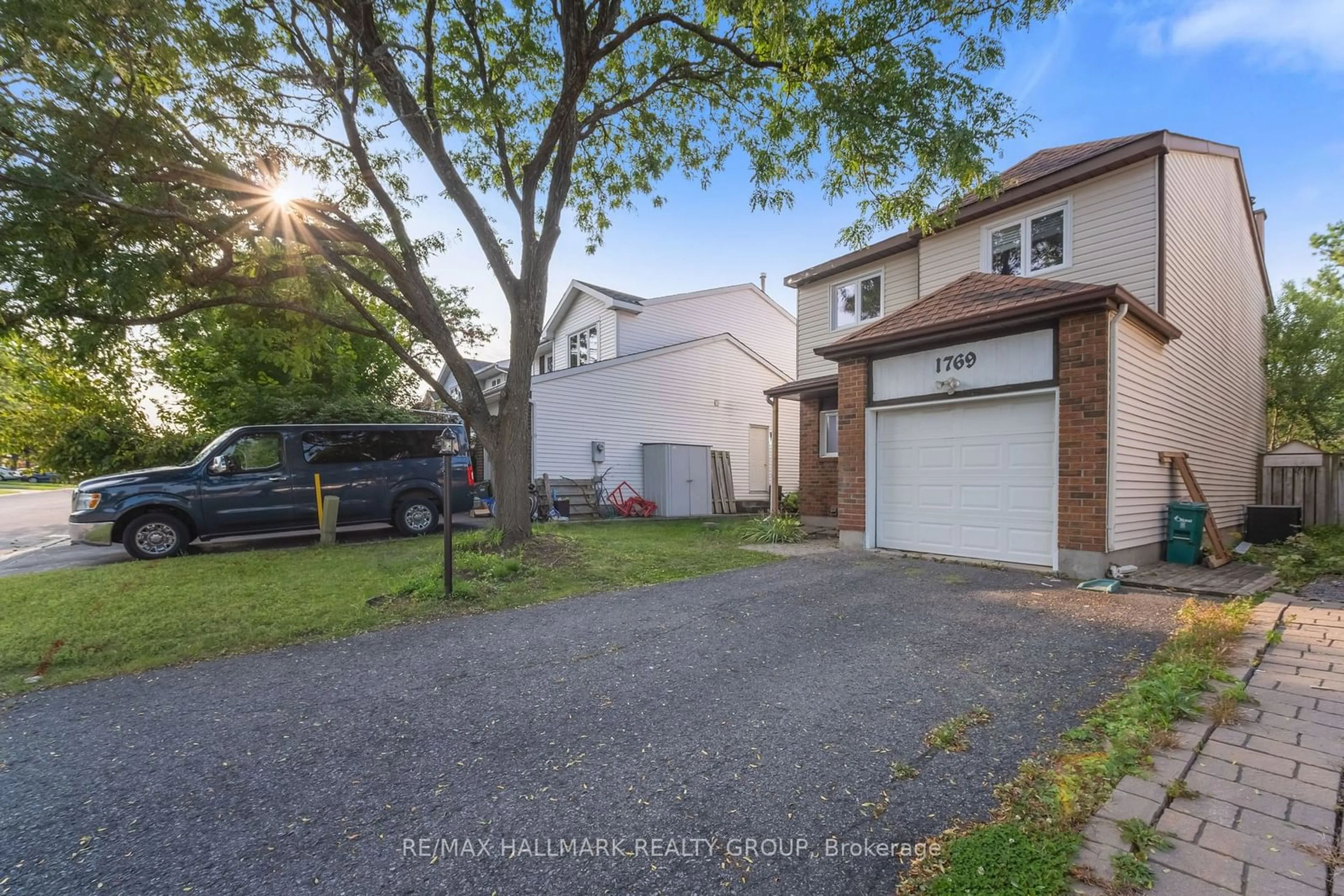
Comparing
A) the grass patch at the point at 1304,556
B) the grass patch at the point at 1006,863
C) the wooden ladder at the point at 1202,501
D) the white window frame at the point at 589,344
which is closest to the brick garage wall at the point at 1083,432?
the grass patch at the point at 1304,556

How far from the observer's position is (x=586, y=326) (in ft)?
63.7

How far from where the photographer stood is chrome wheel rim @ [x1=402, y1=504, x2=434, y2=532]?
1069 centimetres

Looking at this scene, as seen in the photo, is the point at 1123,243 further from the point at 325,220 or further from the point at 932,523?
the point at 325,220

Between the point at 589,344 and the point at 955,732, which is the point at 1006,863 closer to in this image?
the point at 955,732

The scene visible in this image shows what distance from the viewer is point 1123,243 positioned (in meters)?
8.24

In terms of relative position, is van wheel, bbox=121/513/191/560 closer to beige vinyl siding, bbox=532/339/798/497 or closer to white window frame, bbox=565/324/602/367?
beige vinyl siding, bbox=532/339/798/497

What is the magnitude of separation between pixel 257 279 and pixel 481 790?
8053 mm

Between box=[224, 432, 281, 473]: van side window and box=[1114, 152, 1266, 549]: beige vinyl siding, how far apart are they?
12.6 metres

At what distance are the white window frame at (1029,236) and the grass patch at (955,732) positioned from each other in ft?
27.8

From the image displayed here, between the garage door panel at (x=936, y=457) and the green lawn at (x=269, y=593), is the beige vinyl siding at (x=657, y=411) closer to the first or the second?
the green lawn at (x=269, y=593)

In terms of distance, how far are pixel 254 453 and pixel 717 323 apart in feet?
50.1

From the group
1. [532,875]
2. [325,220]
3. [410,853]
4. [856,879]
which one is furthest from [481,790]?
[325,220]

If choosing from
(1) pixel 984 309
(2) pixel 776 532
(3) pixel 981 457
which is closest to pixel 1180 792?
(3) pixel 981 457

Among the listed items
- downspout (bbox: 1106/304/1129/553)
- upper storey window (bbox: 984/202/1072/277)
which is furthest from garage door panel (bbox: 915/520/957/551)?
upper storey window (bbox: 984/202/1072/277)
